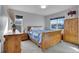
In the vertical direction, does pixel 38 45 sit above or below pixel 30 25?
below

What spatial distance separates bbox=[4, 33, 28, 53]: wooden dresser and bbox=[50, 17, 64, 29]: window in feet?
1.64

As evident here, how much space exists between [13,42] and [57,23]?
0.81 metres

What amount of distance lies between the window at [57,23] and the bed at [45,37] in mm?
85

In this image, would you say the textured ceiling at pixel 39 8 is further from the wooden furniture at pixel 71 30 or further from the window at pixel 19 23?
the wooden furniture at pixel 71 30

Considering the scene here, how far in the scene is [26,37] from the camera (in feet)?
4.69

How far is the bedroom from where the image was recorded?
4.42ft

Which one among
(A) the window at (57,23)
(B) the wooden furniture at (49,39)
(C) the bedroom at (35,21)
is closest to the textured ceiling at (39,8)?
(C) the bedroom at (35,21)

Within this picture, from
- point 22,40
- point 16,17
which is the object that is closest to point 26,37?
point 22,40

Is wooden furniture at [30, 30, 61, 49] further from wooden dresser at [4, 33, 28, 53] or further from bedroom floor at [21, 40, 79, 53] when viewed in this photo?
wooden dresser at [4, 33, 28, 53]

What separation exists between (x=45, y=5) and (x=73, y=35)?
2.33 feet
